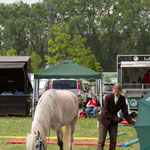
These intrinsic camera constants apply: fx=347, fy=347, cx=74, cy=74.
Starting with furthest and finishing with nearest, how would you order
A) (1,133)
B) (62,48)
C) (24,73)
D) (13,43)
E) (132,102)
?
1. (13,43)
2. (62,48)
3. (132,102)
4. (24,73)
5. (1,133)

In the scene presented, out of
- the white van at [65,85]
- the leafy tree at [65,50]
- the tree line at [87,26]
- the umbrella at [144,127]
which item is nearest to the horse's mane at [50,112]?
the umbrella at [144,127]

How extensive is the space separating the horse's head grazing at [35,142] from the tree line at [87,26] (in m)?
53.0

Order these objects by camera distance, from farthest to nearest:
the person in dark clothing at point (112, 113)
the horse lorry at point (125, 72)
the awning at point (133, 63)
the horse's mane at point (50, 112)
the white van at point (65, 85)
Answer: the white van at point (65, 85)
the awning at point (133, 63)
the horse lorry at point (125, 72)
the person in dark clothing at point (112, 113)
the horse's mane at point (50, 112)

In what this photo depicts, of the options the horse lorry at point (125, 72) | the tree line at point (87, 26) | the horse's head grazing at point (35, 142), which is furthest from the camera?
the tree line at point (87, 26)

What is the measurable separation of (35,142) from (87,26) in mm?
60311

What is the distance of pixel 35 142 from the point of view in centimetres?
556

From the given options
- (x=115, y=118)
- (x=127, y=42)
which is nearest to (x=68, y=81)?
(x=115, y=118)

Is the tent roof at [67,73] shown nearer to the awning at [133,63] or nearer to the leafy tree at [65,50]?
the awning at [133,63]

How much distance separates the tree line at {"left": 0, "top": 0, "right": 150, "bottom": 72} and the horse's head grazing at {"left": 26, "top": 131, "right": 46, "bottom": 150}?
5301 centimetres

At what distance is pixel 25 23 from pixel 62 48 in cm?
2914

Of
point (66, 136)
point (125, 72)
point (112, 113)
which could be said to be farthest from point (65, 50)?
point (112, 113)

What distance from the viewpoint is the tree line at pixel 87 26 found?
60.1 meters

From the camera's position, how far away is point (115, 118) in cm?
673

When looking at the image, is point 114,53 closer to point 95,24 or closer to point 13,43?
point 95,24
